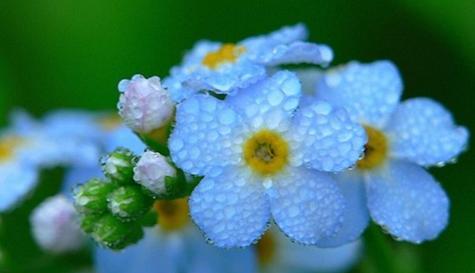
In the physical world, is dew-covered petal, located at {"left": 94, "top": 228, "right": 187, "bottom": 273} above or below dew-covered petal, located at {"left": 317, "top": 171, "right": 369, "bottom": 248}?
below

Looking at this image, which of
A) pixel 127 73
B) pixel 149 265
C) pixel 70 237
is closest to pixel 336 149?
pixel 149 265

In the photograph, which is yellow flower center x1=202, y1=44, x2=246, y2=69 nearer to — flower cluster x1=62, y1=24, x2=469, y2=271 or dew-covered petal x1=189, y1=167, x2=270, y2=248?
flower cluster x1=62, y1=24, x2=469, y2=271

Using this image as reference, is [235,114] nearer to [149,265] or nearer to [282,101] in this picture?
[282,101]

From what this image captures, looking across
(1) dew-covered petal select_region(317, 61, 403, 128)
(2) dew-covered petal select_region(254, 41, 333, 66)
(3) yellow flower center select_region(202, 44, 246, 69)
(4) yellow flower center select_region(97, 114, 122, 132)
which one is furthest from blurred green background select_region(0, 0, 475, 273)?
(2) dew-covered petal select_region(254, 41, 333, 66)

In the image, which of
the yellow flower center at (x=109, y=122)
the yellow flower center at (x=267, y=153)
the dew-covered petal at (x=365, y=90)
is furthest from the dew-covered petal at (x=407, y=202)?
the yellow flower center at (x=109, y=122)

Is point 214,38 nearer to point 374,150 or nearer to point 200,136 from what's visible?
point 374,150

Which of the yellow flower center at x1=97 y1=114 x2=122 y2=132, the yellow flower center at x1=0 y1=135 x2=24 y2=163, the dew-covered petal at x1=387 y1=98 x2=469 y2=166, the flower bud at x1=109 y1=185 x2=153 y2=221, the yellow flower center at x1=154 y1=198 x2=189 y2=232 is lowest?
the yellow flower center at x1=97 y1=114 x2=122 y2=132

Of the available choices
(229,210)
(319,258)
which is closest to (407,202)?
(229,210)

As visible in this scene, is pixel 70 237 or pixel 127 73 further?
pixel 127 73
